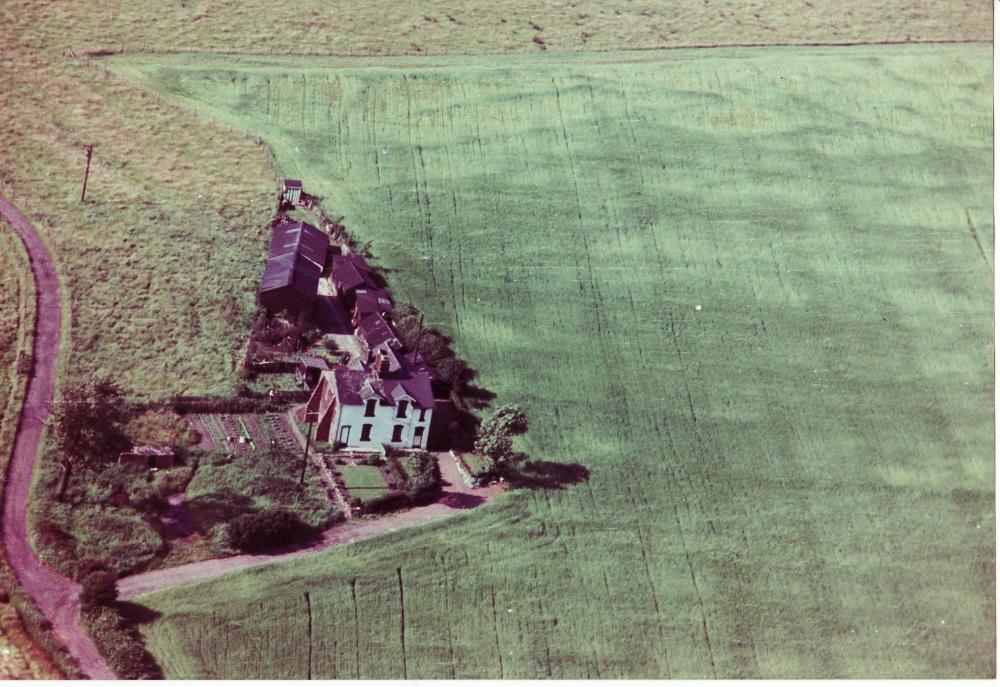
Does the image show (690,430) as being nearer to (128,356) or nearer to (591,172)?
(591,172)

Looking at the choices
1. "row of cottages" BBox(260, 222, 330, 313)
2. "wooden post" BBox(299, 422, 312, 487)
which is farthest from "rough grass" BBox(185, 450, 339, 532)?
"row of cottages" BBox(260, 222, 330, 313)

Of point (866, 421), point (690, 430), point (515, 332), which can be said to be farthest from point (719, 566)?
point (515, 332)

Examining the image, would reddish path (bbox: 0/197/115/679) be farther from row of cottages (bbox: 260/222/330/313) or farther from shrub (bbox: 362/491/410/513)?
shrub (bbox: 362/491/410/513)

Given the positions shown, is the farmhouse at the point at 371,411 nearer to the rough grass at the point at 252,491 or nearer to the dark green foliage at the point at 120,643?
the rough grass at the point at 252,491

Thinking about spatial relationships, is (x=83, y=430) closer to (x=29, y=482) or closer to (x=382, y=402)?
(x=29, y=482)

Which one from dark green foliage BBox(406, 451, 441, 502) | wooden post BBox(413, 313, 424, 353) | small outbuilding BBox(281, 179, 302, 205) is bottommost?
dark green foliage BBox(406, 451, 441, 502)

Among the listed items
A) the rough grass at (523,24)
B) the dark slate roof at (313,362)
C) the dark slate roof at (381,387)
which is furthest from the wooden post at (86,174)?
the dark slate roof at (381,387)
